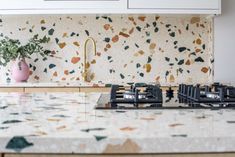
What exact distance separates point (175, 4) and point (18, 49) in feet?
4.69

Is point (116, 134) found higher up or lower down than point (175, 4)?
lower down

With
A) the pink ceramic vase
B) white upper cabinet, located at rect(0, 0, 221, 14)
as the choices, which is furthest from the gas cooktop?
the pink ceramic vase

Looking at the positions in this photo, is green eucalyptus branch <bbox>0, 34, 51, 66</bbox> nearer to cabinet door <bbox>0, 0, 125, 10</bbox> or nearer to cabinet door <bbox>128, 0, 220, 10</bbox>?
cabinet door <bbox>0, 0, 125, 10</bbox>

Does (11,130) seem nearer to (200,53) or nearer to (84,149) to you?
(84,149)

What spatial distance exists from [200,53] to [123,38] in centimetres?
76

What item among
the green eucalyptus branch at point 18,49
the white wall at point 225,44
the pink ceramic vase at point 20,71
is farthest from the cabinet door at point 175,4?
the pink ceramic vase at point 20,71

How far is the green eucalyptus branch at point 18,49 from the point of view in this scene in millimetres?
3248

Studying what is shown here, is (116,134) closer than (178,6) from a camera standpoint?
Yes

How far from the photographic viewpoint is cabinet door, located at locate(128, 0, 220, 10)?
303 cm

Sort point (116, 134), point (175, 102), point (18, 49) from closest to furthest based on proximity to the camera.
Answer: point (116, 134) < point (175, 102) < point (18, 49)

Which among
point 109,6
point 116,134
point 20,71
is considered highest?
point 109,6

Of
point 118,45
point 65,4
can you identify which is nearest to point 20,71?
point 65,4

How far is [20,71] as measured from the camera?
3285mm

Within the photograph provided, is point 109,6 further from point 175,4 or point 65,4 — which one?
point 175,4
